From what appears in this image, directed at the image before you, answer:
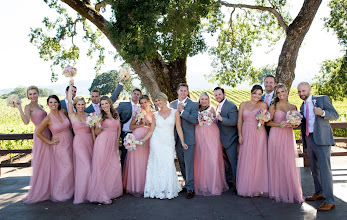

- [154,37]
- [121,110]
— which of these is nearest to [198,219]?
[121,110]

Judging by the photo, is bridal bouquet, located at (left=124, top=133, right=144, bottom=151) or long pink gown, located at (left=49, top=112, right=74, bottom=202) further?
long pink gown, located at (left=49, top=112, right=74, bottom=202)

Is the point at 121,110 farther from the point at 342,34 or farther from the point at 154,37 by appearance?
the point at 342,34

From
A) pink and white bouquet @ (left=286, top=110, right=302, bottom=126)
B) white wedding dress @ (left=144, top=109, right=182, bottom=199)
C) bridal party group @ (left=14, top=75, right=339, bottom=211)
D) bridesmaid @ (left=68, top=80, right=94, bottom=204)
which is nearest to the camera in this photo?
pink and white bouquet @ (left=286, top=110, right=302, bottom=126)

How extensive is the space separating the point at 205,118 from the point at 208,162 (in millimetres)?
994

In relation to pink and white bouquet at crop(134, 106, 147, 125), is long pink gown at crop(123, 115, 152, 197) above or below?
below

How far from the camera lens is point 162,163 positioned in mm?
6176

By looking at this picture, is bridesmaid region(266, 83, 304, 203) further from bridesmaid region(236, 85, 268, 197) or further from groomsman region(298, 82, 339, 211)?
groomsman region(298, 82, 339, 211)

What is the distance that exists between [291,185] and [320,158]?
75 cm

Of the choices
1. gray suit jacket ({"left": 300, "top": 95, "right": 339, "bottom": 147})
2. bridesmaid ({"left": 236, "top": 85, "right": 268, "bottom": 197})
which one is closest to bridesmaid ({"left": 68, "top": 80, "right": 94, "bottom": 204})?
bridesmaid ({"left": 236, "top": 85, "right": 268, "bottom": 197})

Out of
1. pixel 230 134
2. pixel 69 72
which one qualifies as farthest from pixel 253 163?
pixel 69 72

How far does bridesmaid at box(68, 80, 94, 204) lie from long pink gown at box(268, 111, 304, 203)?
3659 mm

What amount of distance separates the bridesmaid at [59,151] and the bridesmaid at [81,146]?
209 mm

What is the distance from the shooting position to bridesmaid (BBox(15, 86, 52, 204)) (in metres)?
6.20

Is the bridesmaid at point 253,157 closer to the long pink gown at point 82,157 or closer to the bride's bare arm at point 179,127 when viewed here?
the bride's bare arm at point 179,127
